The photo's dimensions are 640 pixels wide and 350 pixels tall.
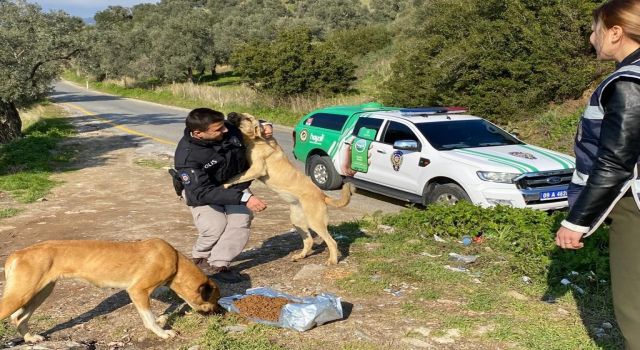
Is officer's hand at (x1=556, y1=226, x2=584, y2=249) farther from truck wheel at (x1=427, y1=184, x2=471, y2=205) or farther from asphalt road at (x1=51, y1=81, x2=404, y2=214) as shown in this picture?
asphalt road at (x1=51, y1=81, x2=404, y2=214)

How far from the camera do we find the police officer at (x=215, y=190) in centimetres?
464

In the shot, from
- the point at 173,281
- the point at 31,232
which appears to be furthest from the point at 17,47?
the point at 173,281

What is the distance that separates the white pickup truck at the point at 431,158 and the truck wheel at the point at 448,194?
0.6 inches

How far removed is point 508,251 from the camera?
19.1ft

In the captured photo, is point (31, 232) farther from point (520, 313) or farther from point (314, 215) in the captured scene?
point (520, 313)

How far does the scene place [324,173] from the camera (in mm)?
10336

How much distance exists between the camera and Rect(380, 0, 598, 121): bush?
14.5m

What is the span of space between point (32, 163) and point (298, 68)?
1458 centimetres

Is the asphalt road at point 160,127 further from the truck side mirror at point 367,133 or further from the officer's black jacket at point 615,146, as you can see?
the officer's black jacket at point 615,146

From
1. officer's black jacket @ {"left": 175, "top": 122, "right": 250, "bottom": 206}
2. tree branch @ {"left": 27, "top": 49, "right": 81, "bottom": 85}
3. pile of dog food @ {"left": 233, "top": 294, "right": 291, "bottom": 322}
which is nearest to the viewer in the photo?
pile of dog food @ {"left": 233, "top": 294, "right": 291, "bottom": 322}

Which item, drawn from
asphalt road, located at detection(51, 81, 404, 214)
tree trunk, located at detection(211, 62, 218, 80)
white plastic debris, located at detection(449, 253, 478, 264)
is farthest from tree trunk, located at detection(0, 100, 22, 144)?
tree trunk, located at detection(211, 62, 218, 80)

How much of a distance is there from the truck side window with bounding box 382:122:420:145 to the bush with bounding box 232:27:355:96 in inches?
657

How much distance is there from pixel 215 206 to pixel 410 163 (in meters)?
4.16

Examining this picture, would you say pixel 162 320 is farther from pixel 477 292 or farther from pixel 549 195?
pixel 549 195
